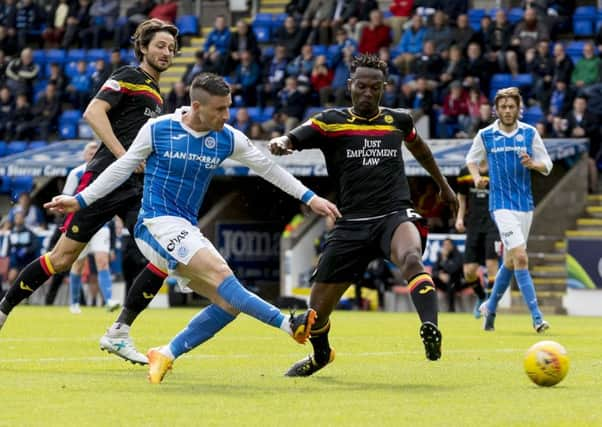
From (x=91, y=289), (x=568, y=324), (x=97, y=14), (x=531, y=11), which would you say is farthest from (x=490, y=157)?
(x=97, y=14)

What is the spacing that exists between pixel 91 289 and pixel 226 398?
60.4 ft

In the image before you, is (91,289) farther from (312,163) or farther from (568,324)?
(568,324)

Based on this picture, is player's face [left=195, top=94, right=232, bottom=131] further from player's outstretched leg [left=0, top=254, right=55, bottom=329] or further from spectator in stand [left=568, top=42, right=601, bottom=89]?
spectator in stand [left=568, top=42, right=601, bottom=89]

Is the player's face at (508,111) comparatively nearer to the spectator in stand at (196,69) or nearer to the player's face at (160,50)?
the player's face at (160,50)

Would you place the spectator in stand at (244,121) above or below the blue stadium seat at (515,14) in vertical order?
below

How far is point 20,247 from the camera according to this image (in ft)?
88.5

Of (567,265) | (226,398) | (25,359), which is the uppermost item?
(226,398)

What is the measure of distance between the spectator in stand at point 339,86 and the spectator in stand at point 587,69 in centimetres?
424

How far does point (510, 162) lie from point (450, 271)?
342 inches

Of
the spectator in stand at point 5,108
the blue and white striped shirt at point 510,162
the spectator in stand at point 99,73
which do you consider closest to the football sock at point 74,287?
the blue and white striped shirt at point 510,162

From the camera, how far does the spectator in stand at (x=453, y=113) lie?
81.3ft

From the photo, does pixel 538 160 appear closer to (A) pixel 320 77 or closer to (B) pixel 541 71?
(B) pixel 541 71

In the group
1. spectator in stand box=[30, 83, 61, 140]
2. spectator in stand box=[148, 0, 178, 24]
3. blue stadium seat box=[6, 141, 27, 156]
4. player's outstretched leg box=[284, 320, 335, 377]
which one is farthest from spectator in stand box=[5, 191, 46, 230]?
player's outstretched leg box=[284, 320, 335, 377]

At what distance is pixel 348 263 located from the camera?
31.7ft
